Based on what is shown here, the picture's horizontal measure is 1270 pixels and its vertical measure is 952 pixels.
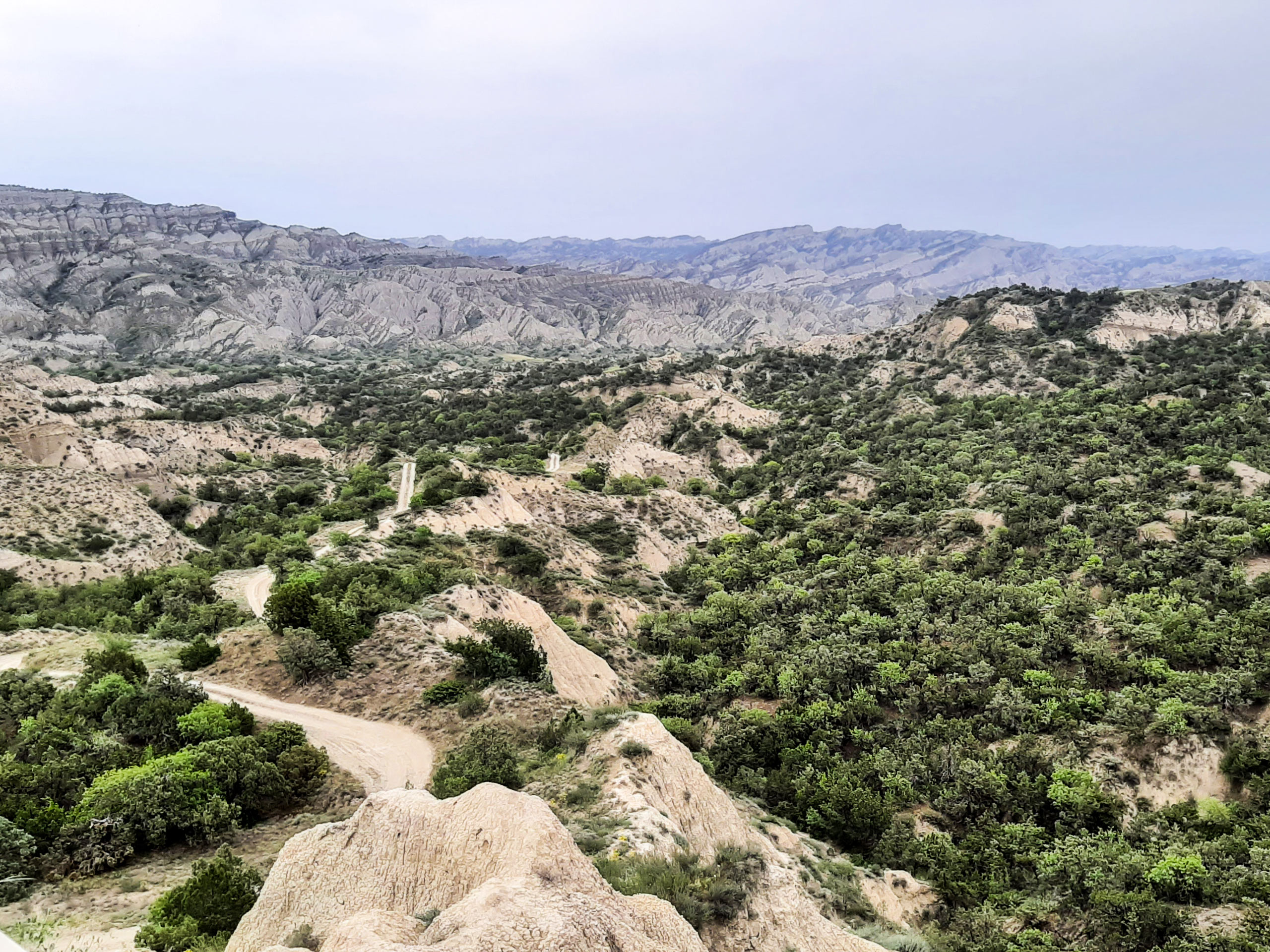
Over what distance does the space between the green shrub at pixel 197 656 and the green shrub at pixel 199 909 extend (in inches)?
466

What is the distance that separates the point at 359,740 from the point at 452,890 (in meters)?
10.7

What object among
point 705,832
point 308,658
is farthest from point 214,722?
point 705,832

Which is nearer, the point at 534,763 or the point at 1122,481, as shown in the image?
the point at 534,763

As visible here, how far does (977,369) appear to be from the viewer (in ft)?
275

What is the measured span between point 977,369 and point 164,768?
291 feet

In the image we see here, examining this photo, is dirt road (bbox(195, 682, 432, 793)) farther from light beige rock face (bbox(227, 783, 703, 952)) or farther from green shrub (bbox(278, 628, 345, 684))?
light beige rock face (bbox(227, 783, 703, 952))

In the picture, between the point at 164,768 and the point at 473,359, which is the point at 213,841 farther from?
the point at 473,359

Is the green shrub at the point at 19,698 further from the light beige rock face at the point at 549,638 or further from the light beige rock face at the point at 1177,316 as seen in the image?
the light beige rock face at the point at 1177,316

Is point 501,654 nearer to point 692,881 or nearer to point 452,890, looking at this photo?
point 692,881

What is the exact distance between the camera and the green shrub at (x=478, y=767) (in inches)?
636

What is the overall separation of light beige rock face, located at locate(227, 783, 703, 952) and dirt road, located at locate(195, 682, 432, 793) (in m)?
6.00

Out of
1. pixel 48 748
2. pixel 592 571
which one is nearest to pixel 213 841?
pixel 48 748

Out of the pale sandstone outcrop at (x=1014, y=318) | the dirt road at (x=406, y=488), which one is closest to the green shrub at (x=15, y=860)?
the dirt road at (x=406, y=488)

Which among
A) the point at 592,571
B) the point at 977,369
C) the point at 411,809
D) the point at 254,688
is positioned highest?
the point at 977,369
